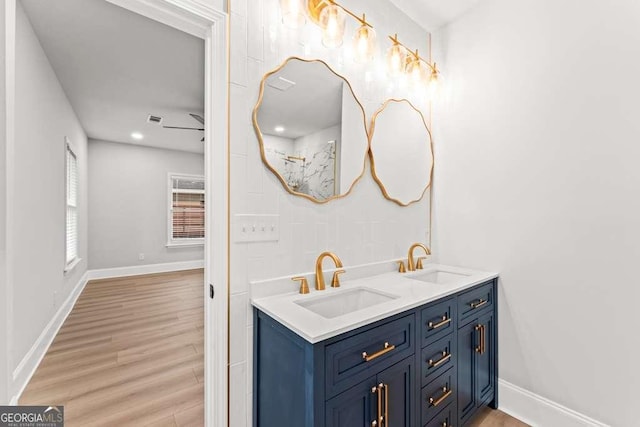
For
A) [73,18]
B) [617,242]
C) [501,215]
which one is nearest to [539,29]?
[501,215]

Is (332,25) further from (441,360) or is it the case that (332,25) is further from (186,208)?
(186,208)

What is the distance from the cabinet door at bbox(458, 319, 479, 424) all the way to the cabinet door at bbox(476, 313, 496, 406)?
0.06 m

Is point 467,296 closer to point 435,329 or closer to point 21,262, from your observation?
point 435,329

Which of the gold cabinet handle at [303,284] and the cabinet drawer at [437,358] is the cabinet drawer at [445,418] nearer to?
the cabinet drawer at [437,358]

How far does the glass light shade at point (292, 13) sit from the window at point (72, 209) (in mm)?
3845

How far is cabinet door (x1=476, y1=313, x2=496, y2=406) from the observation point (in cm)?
175

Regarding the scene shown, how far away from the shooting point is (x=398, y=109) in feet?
6.89

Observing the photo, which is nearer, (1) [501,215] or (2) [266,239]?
(2) [266,239]

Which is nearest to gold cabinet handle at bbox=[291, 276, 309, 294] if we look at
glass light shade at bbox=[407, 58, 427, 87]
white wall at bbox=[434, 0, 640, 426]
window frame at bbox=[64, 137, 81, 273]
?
white wall at bbox=[434, 0, 640, 426]

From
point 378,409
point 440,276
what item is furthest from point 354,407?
point 440,276

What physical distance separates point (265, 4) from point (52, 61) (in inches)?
109

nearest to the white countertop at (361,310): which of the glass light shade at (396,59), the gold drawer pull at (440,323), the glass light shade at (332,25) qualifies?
the gold drawer pull at (440,323)

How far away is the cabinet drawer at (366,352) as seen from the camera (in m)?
1.01
